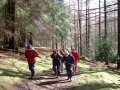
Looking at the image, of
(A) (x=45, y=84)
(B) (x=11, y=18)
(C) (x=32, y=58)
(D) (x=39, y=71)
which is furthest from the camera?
(B) (x=11, y=18)

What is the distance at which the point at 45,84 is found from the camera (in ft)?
51.4

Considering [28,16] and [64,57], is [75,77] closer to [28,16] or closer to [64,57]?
[64,57]

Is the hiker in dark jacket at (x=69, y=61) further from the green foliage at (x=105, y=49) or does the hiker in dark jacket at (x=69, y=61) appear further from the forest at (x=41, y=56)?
the green foliage at (x=105, y=49)

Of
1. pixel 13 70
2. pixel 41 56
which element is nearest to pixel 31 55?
pixel 13 70

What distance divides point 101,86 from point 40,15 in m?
10.0

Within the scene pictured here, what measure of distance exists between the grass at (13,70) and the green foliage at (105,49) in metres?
10.4

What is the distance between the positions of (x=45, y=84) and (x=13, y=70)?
288cm

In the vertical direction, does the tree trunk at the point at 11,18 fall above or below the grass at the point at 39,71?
above

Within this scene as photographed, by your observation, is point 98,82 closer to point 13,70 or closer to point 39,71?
point 39,71

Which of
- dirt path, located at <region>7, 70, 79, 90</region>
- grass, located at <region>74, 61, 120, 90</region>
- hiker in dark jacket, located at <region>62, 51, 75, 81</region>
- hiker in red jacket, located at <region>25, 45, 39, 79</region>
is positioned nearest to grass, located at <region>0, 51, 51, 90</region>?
dirt path, located at <region>7, 70, 79, 90</region>

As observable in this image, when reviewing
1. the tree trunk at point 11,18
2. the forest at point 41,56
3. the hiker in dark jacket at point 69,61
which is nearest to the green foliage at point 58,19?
the forest at point 41,56

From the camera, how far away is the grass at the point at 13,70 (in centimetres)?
1495

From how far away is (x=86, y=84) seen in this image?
16938 millimetres

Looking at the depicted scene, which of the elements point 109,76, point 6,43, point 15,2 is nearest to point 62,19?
point 6,43
